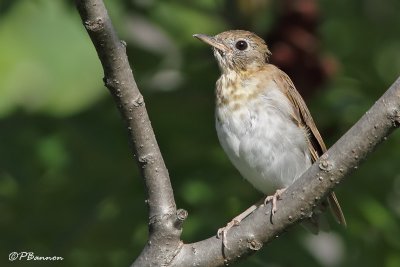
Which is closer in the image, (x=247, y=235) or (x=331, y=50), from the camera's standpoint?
(x=247, y=235)

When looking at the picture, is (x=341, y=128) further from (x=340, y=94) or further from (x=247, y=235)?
(x=247, y=235)

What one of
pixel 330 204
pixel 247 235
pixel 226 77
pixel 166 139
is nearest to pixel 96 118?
pixel 166 139

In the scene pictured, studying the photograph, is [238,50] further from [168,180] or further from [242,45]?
[168,180]

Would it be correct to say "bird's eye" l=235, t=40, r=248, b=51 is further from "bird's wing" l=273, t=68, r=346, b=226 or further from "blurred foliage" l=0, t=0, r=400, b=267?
"bird's wing" l=273, t=68, r=346, b=226

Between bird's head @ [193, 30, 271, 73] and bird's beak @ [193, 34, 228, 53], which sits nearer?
bird's beak @ [193, 34, 228, 53]

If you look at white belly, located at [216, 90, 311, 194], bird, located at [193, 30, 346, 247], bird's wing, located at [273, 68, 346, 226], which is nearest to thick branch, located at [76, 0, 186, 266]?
bird, located at [193, 30, 346, 247]

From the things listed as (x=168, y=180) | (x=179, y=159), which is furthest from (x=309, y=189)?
(x=179, y=159)

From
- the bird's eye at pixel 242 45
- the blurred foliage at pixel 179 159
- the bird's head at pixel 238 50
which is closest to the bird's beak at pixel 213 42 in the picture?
the bird's head at pixel 238 50
